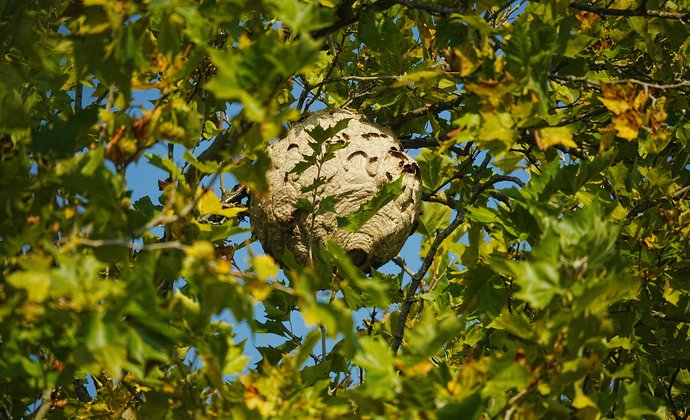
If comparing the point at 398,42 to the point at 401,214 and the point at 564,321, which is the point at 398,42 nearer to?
the point at 401,214

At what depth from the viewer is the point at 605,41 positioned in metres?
3.95

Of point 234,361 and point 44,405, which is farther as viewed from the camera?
point 44,405

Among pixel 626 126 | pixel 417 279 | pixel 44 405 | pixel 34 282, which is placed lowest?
pixel 34 282

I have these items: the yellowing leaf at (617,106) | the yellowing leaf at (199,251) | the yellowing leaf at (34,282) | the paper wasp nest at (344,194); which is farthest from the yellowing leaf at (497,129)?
the paper wasp nest at (344,194)

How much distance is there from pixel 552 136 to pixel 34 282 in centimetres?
117

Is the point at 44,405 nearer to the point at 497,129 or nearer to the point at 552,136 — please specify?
the point at 497,129

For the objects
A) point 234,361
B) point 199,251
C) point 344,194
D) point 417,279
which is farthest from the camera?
point 344,194

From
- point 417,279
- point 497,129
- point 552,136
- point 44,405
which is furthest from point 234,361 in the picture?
point 417,279

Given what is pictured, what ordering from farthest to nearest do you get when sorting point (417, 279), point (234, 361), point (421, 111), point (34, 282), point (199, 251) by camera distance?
1. point (421, 111)
2. point (417, 279)
3. point (234, 361)
4. point (199, 251)
5. point (34, 282)

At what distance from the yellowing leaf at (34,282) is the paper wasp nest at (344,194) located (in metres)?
1.92

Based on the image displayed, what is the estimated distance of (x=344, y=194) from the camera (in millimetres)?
3471

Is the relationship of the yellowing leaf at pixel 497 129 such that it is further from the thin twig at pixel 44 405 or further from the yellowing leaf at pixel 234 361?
the thin twig at pixel 44 405

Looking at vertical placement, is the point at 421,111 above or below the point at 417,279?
above

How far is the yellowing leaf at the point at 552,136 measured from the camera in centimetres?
192
